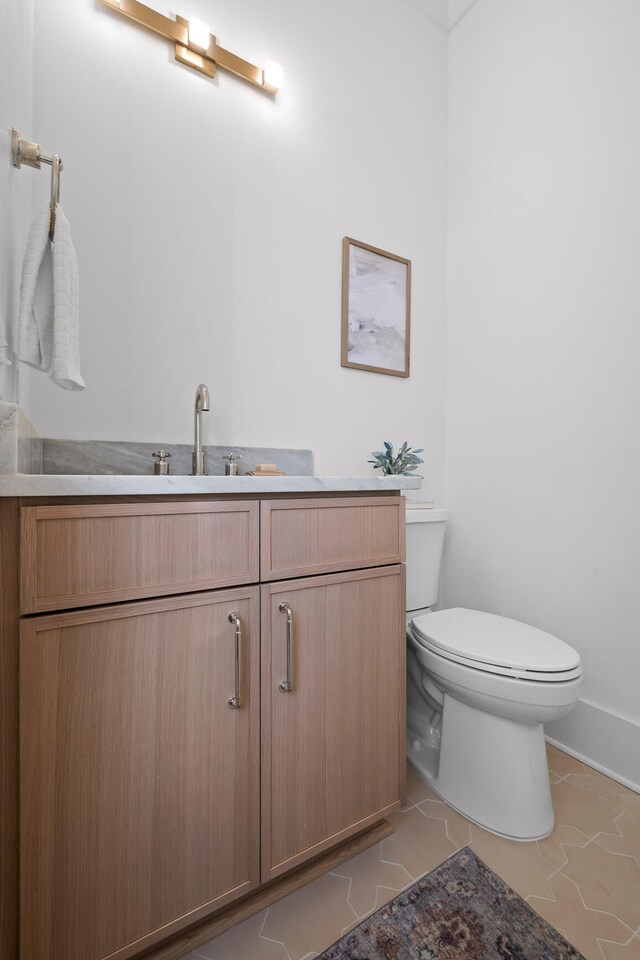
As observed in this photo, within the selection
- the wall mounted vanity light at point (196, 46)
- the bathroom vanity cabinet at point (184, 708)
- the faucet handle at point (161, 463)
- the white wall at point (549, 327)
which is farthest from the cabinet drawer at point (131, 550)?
the wall mounted vanity light at point (196, 46)

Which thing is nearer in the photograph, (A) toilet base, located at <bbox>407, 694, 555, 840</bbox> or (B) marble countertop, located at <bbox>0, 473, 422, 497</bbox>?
(B) marble countertop, located at <bbox>0, 473, 422, 497</bbox>

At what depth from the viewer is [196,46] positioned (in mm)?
1362

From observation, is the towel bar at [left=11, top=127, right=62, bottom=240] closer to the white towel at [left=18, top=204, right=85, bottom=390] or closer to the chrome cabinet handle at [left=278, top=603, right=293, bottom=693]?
the white towel at [left=18, top=204, right=85, bottom=390]

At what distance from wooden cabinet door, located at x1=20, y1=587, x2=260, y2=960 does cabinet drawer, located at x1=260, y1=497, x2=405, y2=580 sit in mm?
116

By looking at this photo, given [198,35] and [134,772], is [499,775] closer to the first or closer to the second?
[134,772]

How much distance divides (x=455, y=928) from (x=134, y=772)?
2.51 ft

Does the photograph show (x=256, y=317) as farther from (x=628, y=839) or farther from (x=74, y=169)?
(x=628, y=839)

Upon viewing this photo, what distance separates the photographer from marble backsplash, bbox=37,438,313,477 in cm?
117

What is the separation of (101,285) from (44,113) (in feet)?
1.46

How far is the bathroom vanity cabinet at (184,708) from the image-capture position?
26.8 inches

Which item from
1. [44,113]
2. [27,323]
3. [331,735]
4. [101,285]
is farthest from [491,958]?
[44,113]

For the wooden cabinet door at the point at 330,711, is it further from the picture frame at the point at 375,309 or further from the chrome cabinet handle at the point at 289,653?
the picture frame at the point at 375,309

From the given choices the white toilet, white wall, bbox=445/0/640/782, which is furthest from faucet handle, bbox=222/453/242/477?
white wall, bbox=445/0/640/782

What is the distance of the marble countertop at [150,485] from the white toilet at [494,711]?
60 cm
